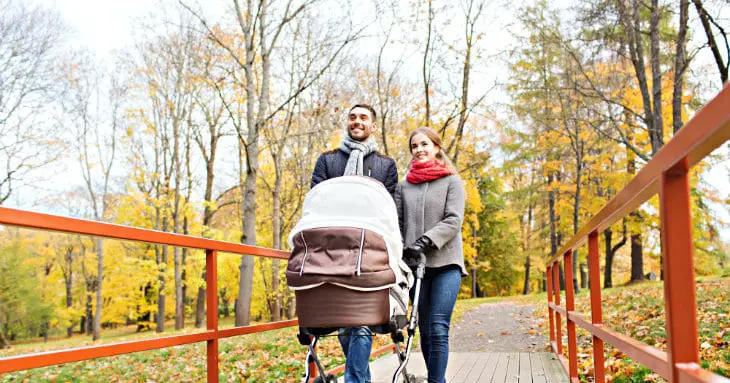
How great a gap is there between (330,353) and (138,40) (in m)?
14.5

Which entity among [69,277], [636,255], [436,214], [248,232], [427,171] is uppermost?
[427,171]

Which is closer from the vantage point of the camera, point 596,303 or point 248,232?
point 596,303

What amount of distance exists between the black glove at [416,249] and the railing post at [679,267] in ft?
7.36

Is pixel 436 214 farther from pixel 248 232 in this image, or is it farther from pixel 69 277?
pixel 69 277

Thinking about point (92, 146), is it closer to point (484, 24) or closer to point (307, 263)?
point (484, 24)

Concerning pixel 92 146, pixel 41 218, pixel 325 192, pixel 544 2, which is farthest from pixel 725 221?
pixel 92 146

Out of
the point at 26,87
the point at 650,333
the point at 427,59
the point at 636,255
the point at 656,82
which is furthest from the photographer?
the point at 636,255

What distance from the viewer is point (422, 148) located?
13.3ft

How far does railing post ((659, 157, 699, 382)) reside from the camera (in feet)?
4.56

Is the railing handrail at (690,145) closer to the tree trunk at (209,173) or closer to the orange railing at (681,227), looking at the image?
the orange railing at (681,227)

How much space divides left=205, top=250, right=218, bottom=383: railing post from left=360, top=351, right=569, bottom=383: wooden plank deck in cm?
179

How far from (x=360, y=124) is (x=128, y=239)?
190 centimetres

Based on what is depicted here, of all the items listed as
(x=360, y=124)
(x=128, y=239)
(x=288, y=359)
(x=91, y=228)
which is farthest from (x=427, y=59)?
(x=91, y=228)

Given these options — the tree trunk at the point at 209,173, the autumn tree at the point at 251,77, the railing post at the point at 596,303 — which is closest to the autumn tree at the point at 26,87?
the tree trunk at the point at 209,173
